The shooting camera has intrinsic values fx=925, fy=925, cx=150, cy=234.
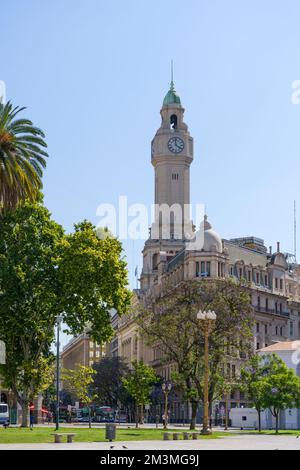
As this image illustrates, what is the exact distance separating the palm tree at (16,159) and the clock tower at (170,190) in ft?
315

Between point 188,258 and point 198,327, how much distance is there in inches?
1951

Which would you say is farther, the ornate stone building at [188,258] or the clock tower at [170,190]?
the clock tower at [170,190]

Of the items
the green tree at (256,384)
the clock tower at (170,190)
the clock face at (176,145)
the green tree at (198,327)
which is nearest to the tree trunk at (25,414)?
the green tree at (198,327)

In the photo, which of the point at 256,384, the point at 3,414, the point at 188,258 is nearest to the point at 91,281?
the point at 256,384

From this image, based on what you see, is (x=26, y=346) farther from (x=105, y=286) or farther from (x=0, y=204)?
(x=0, y=204)

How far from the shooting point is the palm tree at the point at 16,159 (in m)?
50.3

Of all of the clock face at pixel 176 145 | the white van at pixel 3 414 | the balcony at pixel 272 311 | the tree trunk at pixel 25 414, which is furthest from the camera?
the clock face at pixel 176 145

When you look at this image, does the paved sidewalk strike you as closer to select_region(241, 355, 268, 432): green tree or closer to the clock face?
select_region(241, 355, 268, 432): green tree

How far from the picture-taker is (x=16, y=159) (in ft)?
170

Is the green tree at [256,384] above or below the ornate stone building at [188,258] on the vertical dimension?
below

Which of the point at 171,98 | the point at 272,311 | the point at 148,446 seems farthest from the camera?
the point at 171,98

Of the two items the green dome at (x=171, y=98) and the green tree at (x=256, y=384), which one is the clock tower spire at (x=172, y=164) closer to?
the green dome at (x=171, y=98)

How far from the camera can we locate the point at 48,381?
272ft

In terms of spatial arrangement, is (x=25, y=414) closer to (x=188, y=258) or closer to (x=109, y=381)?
(x=188, y=258)
